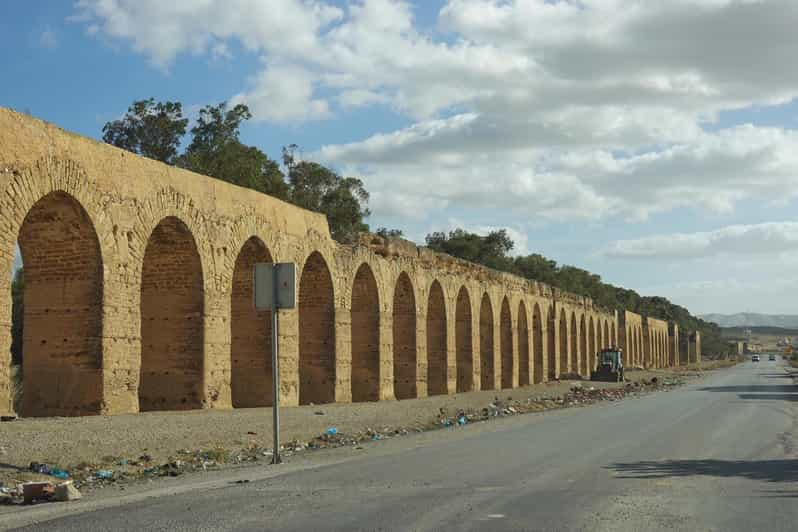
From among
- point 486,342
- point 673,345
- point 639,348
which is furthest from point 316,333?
point 673,345

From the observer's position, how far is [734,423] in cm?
1458

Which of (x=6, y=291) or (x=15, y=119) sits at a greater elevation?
(x=15, y=119)

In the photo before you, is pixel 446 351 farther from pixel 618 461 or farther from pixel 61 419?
pixel 618 461

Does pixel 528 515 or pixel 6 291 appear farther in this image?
pixel 6 291

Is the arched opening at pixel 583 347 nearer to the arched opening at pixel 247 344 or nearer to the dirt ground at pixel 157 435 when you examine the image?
the arched opening at pixel 247 344

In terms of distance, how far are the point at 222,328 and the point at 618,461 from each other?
9659 millimetres

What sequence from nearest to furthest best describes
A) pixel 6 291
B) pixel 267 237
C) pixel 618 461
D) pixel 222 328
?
pixel 618 461, pixel 6 291, pixel 222 328, pixel 267 237

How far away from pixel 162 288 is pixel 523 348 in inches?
1137

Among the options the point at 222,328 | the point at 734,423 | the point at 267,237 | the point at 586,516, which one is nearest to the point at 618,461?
the point at 586,516

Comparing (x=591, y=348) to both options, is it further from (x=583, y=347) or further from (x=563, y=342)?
(x=563, y=342)

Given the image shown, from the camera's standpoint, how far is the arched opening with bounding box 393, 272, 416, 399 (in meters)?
27.9

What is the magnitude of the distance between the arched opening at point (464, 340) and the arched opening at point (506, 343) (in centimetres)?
652

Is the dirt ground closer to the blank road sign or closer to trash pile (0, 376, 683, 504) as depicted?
trash pile (0, 376, 683, 504)

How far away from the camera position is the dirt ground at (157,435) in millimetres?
9227
